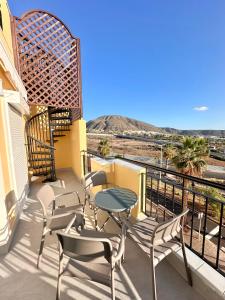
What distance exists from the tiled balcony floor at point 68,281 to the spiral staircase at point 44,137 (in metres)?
3.01

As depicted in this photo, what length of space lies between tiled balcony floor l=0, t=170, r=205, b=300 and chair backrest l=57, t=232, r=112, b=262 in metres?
0.59

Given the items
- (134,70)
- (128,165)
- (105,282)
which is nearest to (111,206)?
(105,282)

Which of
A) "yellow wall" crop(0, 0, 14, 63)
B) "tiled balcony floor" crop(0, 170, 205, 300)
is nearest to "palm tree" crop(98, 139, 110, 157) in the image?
"yellow wall" crop(0, 0, 14, 63)

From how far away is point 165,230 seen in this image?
3.86ft

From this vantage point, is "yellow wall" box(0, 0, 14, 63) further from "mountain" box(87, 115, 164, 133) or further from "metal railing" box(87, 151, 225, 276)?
"mountain" box(87, 115, 164, 133)

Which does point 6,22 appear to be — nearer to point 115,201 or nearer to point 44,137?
point 44,137

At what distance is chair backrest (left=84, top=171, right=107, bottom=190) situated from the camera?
2457mm

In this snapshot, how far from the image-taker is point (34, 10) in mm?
3475

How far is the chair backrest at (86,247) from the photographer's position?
93 centimetres

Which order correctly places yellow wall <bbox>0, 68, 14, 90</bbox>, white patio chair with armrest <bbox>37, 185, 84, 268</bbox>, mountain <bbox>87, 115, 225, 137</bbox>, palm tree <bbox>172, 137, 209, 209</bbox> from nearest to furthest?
white patio chair with armrest <bbox>37, 185, 84, 268</bbox>
yellow wall <bbox>0, 68, 14, 90</bbox>
palm tree <bbox>172, 137, 209, 209</bbox>
mountain <bbox>87, 115, 225, 137</bbox>

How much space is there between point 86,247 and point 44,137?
536 cm

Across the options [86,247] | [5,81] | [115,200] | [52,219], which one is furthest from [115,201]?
[5,81]

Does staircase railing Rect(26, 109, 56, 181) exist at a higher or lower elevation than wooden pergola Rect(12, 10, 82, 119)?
lower

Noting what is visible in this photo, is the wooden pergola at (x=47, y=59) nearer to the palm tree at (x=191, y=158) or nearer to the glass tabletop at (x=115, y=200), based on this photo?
the glass tabletop at (x=115, y=200)
